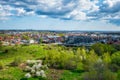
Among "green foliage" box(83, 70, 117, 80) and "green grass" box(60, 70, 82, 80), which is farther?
"green grass" box(60, 70, 82, 80)

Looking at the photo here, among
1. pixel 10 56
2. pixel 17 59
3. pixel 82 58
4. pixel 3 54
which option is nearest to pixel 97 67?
pixel 82 58

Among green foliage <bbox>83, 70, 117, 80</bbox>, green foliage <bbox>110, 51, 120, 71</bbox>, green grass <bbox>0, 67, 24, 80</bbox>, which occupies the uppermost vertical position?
green foliage <bbox>83, 70, 117, 80</bbox>

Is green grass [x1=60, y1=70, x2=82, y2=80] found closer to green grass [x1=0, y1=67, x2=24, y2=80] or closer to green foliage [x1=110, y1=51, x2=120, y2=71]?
green foliage [x1=110, y1=51, x2=120, y2=71]

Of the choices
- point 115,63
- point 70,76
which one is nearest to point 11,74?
point 70,76

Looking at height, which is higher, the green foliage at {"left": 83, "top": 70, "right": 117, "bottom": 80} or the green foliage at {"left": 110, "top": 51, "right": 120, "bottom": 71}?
the green foliage at {"left": 83, "top": 70, "right": 117, "bottom": 80}

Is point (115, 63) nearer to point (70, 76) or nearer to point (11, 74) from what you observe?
point (70, 76)

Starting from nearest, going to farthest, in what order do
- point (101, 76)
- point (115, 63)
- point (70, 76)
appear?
point (101, 76)
point (70, 76)
point (115, 63)

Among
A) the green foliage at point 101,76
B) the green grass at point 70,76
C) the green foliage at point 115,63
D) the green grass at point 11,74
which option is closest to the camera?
the green foliage at point 101,76

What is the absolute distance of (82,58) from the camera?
2894 inches

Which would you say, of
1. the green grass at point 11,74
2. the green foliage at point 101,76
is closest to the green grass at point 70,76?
the green grass at point 11,74

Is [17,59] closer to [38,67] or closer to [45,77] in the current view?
[38,67]

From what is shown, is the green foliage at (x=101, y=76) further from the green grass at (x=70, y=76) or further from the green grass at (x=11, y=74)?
the green grass at (x=11, y=74)

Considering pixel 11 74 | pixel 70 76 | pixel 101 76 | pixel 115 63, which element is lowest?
pixel 11 74

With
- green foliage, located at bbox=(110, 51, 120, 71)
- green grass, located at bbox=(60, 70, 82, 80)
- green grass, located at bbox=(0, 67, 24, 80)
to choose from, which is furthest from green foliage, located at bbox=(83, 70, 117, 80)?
green grass, located at bbox=(0, 67, 24, 80)
